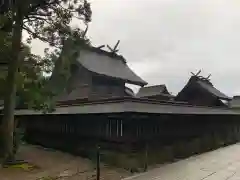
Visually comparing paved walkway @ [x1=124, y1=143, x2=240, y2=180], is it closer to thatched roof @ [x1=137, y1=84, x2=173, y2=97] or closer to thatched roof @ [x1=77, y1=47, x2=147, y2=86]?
thatched roof @ [x1=77, y1=47, x2=147, y2=86]

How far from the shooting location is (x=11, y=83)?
11.4m

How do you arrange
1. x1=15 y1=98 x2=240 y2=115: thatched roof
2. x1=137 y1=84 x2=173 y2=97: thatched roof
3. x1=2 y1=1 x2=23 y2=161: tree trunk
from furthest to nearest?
x1=137 y1=84 x2=173 y2=97: thatched roof → x1=2 y1=1 x2=23 y2=161: tree trunk → x1=15 y1=98 x2=240 y2=115: thatched roof

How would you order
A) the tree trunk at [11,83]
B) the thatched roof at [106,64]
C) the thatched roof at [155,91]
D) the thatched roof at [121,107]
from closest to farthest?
the thatched roof at [121,107] → the tree trunk at [11,83] → the thatched roof at [106,64] → the thatched roof at [155,91]

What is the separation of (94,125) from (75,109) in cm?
131

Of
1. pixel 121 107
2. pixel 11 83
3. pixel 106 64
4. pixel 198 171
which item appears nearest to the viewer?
pixel 121 107

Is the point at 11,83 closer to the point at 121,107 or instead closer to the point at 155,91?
the point at 121,107

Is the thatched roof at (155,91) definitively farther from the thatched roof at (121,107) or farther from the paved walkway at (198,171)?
the paved walkway at (198,171)

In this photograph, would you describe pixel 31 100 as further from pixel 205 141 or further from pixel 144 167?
pixel 205 141

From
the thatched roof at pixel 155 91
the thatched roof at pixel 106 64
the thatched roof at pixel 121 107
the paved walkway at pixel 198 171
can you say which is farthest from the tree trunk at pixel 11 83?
the thatched roof at pixel 155 91

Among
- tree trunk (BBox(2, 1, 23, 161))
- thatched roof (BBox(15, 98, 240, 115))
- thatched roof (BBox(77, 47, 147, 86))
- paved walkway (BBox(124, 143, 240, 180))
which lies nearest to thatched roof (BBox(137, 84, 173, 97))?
thatched roof (BBox(77, 47, 147, 86))

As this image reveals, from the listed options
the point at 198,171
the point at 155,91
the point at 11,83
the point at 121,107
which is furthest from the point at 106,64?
the point at 198,171

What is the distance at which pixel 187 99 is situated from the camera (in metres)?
35.1

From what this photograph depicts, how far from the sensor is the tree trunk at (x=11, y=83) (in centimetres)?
1117

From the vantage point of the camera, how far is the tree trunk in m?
11.2
